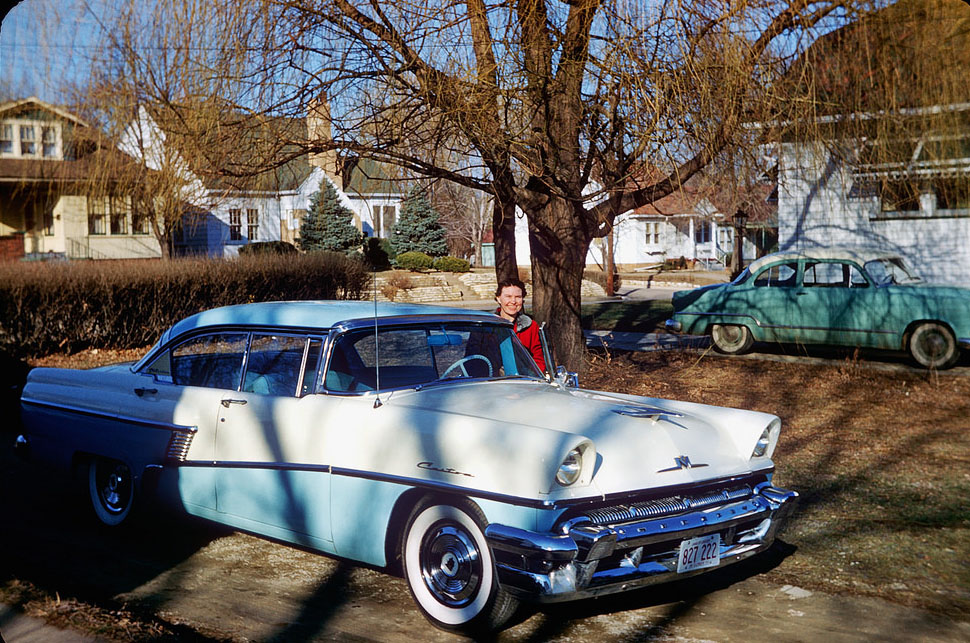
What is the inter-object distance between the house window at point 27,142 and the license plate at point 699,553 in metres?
27.0

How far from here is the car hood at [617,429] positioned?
426 cm

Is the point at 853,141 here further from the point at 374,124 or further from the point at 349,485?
the point at 349,485

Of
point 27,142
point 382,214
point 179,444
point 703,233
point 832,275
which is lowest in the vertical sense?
point 179,444

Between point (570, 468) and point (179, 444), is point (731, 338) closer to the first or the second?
point (179, 444)

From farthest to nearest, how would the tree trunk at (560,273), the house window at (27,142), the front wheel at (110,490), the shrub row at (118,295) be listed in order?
1. the house window at (27,142)
2. the shrub row at (118,295)
3. the tree trunk at (560,273)
4. the front wheel at (110,490)

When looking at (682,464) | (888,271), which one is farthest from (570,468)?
(888,271)

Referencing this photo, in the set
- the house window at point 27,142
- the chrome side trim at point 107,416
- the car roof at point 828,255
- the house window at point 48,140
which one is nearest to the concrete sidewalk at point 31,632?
the chrome side trim at point 107,416

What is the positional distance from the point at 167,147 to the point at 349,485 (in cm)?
602

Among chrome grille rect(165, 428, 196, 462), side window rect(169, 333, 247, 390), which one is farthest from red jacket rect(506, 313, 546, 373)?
chrome grille rect(165, 428, 196, 462)

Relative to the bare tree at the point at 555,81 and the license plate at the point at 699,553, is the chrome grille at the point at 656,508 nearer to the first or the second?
the license plate at the point at 699,553

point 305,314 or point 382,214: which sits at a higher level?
point 382,214

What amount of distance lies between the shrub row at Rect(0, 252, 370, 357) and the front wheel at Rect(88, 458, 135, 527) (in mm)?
10020

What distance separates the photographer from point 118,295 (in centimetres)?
1614

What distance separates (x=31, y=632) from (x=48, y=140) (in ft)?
80.0
